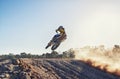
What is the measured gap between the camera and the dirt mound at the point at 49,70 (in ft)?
181

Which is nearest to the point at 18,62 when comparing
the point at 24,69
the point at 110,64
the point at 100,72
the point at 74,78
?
the point at 24,69

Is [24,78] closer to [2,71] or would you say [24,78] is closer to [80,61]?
[2,71]

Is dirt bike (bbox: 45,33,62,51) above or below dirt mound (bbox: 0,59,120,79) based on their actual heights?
above

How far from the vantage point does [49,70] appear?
198 feet

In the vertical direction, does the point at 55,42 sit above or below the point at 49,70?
above

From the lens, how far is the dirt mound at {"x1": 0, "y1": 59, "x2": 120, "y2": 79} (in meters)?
55.2

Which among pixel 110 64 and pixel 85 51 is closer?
pixel 110 64

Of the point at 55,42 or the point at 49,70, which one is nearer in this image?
the point at 55,42

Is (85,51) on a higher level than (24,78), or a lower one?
higher

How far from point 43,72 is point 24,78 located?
5.73 m

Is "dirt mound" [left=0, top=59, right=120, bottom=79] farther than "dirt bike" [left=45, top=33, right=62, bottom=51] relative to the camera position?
Yes

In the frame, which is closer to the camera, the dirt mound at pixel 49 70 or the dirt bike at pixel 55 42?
the dirt bike at pixel 55 42

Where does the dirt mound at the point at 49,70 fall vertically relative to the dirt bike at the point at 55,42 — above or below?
below

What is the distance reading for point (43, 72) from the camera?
58.4 metres
